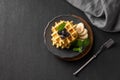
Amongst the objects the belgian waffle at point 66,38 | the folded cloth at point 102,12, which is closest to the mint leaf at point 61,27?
the belgian waffle at point 66,38

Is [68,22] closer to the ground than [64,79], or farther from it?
farther from it

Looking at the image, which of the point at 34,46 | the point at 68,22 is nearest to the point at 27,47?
the point at 34,46

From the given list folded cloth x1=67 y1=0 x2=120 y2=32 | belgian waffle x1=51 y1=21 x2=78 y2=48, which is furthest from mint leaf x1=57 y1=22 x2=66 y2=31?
folded cloth x1=67 y1=0 x2=120 y2=32

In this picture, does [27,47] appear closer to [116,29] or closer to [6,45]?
[6,45]

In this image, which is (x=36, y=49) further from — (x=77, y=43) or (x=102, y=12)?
(x=102, y=12)

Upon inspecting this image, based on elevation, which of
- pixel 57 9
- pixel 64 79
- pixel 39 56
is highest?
pixel 57 9
